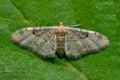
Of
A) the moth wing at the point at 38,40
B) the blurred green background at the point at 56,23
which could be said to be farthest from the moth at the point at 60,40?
the blurred green background at the point at 56,23

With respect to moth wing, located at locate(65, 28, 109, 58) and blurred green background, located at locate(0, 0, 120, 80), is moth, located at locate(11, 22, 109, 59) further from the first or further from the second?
blurred green background, located at locate(0, 0, 120, 80)

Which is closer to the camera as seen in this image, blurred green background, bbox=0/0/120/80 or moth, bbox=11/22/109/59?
blurred green background, bbox=0/0/120/80

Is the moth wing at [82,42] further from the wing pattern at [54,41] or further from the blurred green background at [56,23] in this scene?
the blurred green background at [56,23]

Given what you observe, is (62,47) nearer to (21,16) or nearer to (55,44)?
(55,44)

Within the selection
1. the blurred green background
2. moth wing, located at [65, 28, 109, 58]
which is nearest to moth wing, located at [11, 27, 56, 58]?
the blurred green background

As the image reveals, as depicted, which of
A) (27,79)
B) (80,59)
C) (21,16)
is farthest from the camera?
(21,16)

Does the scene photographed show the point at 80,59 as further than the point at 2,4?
No

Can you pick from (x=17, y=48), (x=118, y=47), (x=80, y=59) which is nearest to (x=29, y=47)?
(x=17, y=48)
